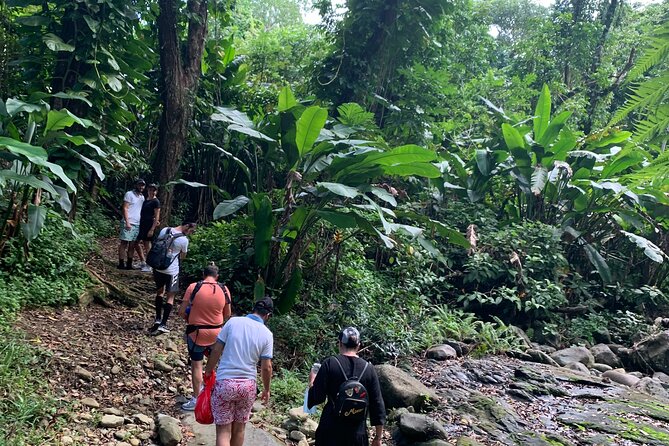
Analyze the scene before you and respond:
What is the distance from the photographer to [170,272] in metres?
5.87

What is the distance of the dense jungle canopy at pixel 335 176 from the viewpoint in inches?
262

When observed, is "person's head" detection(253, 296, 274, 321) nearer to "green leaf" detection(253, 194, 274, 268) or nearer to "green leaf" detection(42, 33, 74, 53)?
"green leaf" detection(253, 194, 274, 268)

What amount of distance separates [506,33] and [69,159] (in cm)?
2266

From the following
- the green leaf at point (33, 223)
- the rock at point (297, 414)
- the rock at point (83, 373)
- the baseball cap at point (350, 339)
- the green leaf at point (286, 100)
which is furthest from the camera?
the green leaf at point (286, 100)

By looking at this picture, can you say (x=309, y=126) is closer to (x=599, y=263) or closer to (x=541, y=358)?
(x=541, y=358)

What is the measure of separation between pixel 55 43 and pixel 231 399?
18.3 feet

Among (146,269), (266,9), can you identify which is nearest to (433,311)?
(146,269)

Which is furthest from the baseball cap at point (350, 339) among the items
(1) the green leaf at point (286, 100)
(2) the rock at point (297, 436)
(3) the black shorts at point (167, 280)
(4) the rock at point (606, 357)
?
(4) the rock at point (606, 357)

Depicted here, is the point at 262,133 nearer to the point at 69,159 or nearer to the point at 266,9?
the point at 69,159

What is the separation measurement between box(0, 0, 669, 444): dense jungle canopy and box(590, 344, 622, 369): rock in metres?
0.47

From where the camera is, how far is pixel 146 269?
809 centimetres

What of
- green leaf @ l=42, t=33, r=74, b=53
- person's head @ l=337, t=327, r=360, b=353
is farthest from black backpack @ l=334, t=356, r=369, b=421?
green leaf @ l=42, t=33, r=74, b=53

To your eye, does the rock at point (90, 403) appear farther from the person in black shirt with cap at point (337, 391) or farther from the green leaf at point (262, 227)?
the green leaf at point (262, 227)

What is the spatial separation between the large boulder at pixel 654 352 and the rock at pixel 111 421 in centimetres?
786
